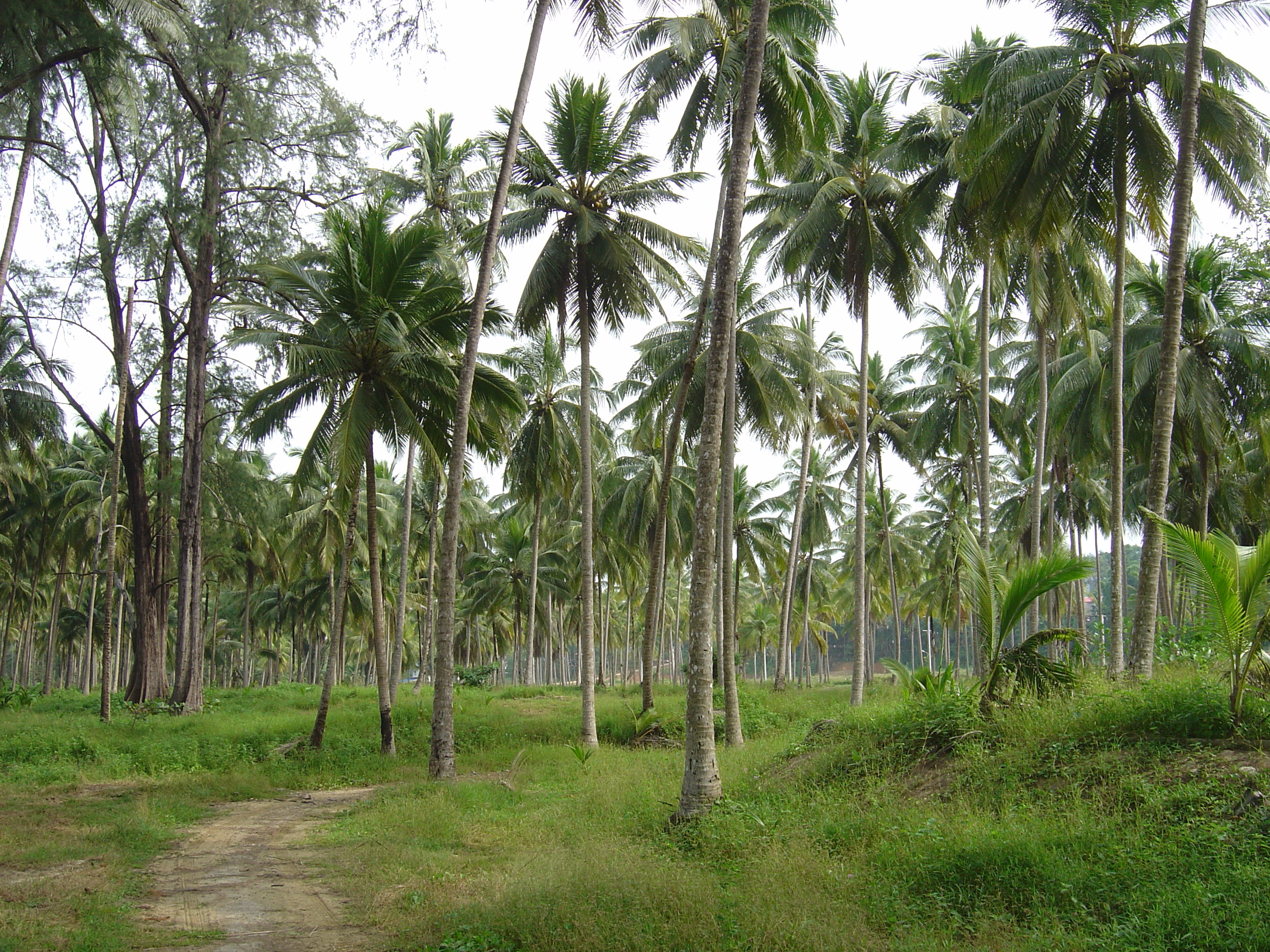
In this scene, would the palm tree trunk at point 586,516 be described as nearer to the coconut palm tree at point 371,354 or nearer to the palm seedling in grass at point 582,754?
the palm seedling in grass at point 582,754

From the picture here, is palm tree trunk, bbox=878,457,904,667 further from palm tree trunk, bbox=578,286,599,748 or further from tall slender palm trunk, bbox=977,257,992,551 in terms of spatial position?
palm tree trunk, bbox=578,286,599,748

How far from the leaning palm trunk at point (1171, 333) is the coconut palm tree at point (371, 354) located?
1062cm

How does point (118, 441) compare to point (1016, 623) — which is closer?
point (1016, 623)

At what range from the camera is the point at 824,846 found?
721 centimetres

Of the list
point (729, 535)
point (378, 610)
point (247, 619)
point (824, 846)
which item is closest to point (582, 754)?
→ point (378, 610)

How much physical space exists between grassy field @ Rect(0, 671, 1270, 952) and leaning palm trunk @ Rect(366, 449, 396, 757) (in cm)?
366

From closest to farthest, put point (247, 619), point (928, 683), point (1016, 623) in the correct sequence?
point (1016, 623) < point (928, 683) < point (247, 619)

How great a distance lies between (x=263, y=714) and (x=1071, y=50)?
71.0 feet

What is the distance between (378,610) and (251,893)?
28.5ft

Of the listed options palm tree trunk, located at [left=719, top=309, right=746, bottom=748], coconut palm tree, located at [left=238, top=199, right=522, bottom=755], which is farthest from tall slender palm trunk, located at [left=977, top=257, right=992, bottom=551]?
coconut palm tree, located at [left=238, top=199, right=522, bottom=755]

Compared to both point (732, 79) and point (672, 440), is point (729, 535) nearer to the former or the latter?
point (672, 440)

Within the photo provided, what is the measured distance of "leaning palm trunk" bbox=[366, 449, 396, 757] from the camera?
15500mm

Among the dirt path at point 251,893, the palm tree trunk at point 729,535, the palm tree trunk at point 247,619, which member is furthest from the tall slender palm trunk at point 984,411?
the palm tree trunk at point 247,619

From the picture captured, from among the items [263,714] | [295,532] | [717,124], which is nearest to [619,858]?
[717,124]
